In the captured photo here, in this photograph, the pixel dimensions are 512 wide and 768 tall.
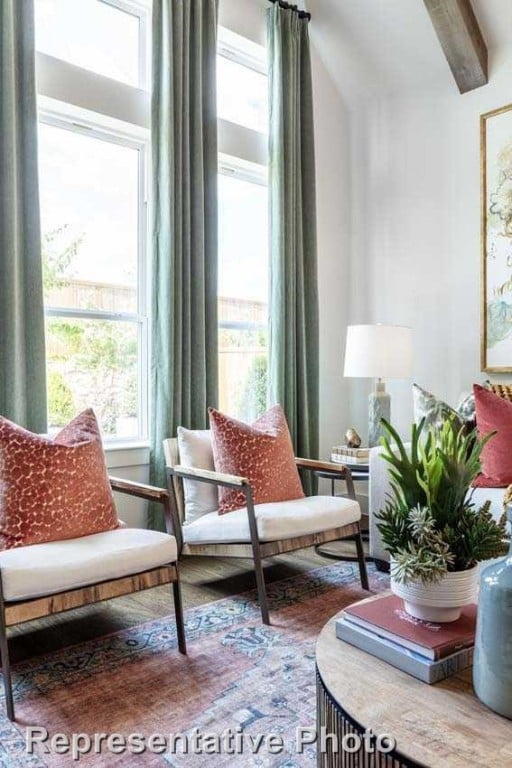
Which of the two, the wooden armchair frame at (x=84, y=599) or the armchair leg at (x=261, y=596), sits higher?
the wooden armchair frame at (x=84, y=599)

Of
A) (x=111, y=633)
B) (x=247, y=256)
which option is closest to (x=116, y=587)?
(x=111, y=633)

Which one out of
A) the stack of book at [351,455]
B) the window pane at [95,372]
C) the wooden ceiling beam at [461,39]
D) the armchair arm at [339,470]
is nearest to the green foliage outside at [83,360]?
the window pane at [95,372]

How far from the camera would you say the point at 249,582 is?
9.61 feet

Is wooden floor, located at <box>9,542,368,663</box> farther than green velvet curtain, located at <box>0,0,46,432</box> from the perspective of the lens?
No

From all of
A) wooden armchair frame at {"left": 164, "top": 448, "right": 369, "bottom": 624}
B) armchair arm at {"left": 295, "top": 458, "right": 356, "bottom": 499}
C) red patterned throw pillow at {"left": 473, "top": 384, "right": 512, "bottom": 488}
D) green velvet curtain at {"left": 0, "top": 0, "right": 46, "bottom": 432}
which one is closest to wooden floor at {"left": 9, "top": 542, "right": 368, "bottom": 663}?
wooden armchair frame at {"left": 164, "top": 448, "right": 369, "bottom": 624}

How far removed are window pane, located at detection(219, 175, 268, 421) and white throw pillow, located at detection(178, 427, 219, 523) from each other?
0.87 meters

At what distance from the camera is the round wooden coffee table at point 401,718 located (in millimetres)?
960

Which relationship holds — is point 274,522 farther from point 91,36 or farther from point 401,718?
point 91,36

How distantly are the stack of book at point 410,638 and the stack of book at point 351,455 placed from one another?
2008mm

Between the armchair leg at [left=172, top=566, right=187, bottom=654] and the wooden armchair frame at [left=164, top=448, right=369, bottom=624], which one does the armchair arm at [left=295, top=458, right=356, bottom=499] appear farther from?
the armchair leg at [left=172, top=566, right=187, bottom=654]

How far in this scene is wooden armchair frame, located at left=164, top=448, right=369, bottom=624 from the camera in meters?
2.49

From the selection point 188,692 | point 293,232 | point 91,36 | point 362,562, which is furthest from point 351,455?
point 91,36

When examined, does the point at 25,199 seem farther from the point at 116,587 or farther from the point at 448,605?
the point at 448,605

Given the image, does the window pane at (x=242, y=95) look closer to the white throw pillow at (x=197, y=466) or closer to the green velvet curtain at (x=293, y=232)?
the green velvet curtain at (x=293, y=232)
